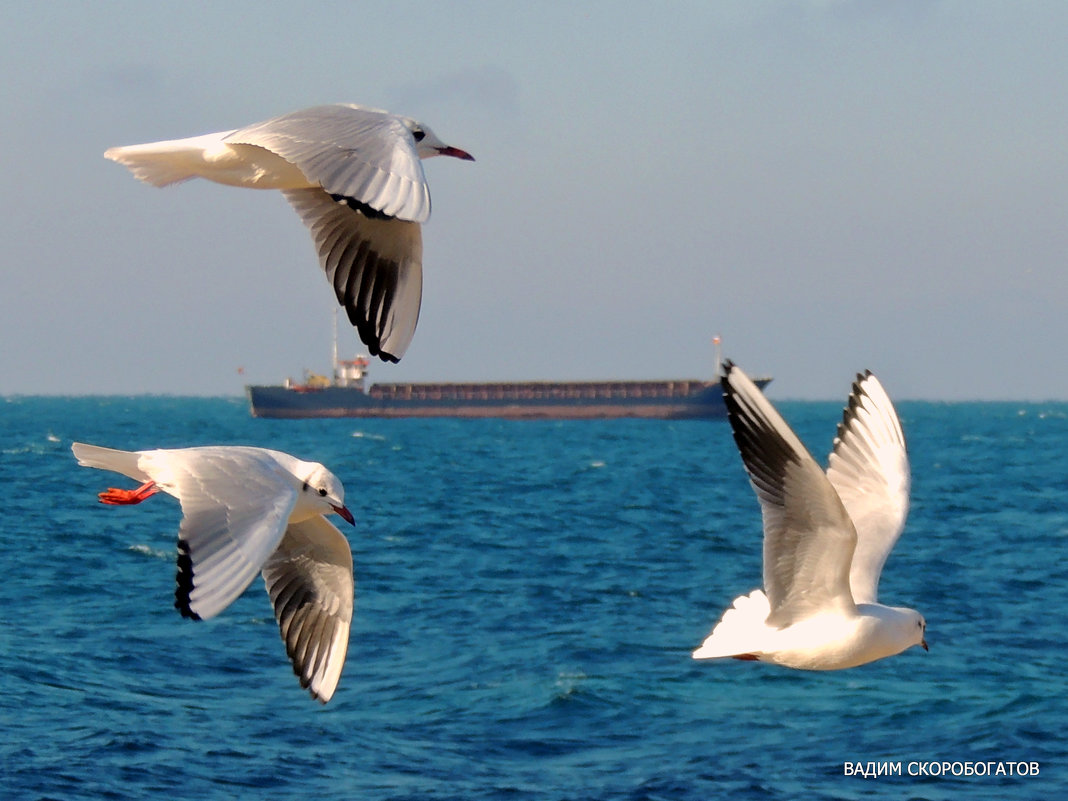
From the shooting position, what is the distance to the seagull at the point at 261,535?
14.2ft

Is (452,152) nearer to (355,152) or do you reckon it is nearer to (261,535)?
(355,152)

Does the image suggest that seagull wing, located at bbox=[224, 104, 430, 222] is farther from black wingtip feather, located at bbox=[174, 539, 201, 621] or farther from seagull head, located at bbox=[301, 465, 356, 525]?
seagull head, located at bbox=[301, 465, 356, 525]

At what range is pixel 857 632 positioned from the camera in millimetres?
6648

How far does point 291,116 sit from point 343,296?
649mm

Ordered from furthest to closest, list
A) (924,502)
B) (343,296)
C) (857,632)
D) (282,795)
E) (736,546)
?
1. (924,502)
2. (736,546)
3. (282,795)
4. (857,632)
5. (343,296)

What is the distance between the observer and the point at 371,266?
5.13 m

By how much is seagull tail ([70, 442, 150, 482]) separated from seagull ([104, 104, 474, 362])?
1034mm

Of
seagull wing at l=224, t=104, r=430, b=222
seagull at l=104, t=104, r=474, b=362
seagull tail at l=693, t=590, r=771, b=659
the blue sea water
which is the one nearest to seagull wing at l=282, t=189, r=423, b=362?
seagull at l=104, t=104, r=474, b=362

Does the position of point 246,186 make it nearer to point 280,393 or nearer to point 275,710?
point 275,710

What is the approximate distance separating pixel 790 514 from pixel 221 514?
2493 mm

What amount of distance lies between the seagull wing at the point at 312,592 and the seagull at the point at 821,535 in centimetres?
155

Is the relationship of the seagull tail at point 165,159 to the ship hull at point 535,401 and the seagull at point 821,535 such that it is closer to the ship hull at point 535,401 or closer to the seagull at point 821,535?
the seagull at point 821,535

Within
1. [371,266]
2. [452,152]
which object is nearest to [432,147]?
[452,152]

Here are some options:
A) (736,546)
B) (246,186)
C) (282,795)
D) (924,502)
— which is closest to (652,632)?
(282,795)
